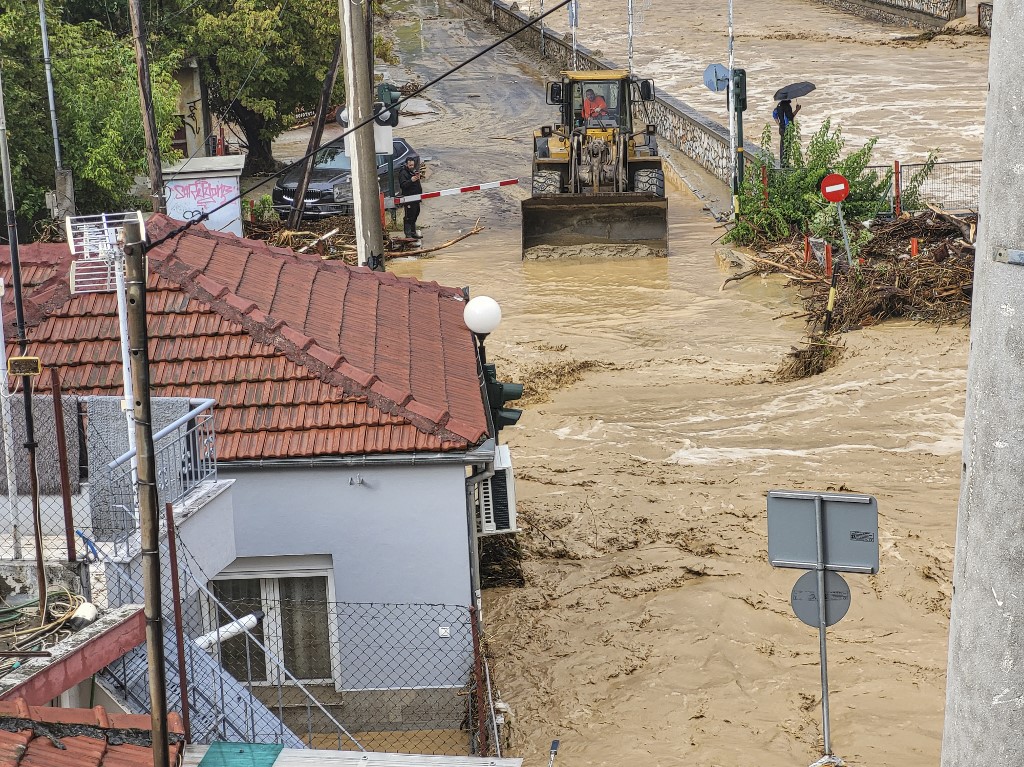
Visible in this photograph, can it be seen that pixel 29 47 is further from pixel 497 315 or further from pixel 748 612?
pixel 748 612

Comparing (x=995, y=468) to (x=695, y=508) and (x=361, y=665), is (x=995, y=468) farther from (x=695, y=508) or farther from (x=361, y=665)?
(x=695, y=508)

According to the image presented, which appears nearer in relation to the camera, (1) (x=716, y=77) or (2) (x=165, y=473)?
(2) (x=165, y=473)

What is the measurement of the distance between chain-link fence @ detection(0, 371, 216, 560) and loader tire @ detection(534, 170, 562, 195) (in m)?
18.2

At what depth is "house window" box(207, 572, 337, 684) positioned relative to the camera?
1079cm

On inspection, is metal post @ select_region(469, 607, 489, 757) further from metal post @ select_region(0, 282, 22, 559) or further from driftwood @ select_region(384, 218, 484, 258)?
driftwood @ select_region(384, 218, 484, 258)

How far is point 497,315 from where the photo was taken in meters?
12.6

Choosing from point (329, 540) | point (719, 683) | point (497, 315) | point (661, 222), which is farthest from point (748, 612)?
point (661, 222)

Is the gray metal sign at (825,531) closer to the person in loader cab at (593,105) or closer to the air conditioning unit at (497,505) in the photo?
the air conditioning unit at (497,505)

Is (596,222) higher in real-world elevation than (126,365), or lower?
lower

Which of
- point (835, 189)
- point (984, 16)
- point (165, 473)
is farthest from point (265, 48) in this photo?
point (984, 16)

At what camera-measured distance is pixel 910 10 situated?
55656 mm

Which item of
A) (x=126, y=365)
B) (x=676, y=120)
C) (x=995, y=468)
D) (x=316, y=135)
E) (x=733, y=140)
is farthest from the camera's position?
(x=676, y=120)

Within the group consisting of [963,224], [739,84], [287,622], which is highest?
[739,84]

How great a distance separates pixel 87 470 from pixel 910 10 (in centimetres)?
5246
